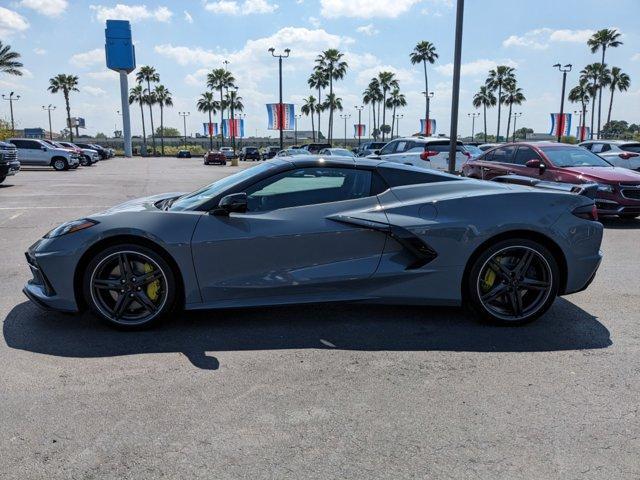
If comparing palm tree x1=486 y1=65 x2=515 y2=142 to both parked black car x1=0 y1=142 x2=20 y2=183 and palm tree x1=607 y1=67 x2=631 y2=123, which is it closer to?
palm tree x1=607 y1=67 x2=631 y2=123

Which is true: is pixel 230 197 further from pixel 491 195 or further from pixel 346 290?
pixel 491 195

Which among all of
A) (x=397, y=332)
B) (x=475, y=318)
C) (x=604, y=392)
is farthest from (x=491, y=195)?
(x=604, y=392)

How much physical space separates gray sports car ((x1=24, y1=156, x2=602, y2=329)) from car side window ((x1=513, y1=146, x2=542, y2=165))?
684 centimetres

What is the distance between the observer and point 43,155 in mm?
29422

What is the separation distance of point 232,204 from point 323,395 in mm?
1622

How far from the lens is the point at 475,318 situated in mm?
4488

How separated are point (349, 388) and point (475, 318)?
1.72m

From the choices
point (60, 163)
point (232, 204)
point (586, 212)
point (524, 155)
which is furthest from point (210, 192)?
point (60, 163)

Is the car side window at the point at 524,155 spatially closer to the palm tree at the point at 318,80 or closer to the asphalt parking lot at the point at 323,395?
the asphalt parking lot at the point at 323,395

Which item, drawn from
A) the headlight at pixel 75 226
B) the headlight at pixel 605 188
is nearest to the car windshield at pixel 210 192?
the headlight at pixel 75 226

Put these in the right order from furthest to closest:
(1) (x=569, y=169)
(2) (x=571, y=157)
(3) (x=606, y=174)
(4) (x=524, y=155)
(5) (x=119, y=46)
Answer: (5) (x=119, y=46), (4) (x=524, y=155), (2) (x=571, y=157), (1) (x=569, y=169), (3) (x=606, y=174)

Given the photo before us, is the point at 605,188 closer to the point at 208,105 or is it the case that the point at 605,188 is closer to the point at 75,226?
the point at 75,226

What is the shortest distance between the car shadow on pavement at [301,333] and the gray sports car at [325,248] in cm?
20

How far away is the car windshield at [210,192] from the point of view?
4.27m
